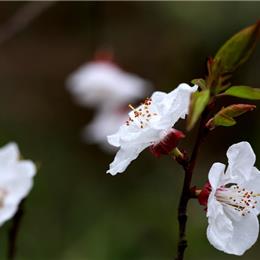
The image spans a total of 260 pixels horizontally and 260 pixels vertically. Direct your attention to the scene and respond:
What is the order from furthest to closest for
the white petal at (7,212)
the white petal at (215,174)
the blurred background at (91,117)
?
the blurred background at (91,117) → the white petal at (7,212) → the white petal at (215,174)

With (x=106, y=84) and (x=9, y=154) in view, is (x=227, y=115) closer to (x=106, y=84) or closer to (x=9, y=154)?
(x=9, y=154)

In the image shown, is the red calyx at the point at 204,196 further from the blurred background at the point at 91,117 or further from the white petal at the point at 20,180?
the blurred background at the point at 91,117

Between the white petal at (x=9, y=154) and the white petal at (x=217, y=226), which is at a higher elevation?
the white petal at (x=217, y=226)

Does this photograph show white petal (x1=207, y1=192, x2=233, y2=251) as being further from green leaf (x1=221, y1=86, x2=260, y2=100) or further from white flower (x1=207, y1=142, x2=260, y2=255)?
green leaf (x1=221, y1=86, x2=260, y2=100)

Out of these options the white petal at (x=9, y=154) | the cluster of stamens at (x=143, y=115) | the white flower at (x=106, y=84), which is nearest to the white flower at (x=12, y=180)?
the white petal at (x=9, y=154)

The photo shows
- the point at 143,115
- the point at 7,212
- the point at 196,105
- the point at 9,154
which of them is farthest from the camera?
the point at 9,154

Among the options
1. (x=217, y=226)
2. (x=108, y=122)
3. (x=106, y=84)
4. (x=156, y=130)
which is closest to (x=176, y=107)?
(x=156, y=130)
